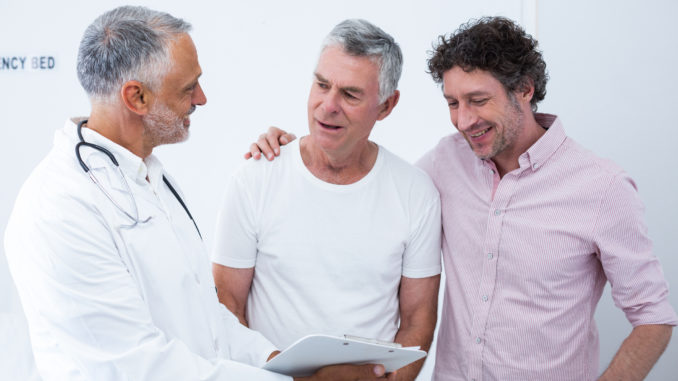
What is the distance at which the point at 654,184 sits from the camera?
2.22 m

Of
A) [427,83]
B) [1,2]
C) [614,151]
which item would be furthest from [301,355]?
[1,2]

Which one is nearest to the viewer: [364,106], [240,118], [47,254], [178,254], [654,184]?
[47,254]

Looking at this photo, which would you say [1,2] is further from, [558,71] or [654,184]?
[654,184]

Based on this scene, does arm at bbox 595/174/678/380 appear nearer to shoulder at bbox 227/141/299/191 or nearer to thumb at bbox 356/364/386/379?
thumb at bbox 356/364/386/379

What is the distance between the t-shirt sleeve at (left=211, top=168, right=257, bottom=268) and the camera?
163 cm

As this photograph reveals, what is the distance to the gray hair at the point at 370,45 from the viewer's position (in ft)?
5.22

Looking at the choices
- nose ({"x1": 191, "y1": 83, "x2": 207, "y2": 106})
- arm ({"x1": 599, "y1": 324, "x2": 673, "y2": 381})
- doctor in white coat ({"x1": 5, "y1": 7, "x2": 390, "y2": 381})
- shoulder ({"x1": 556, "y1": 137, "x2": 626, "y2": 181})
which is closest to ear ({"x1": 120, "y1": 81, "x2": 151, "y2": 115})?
doctor in white coat ({"x1": 5, "y1": 7, "x2": 390, "y2": 381})

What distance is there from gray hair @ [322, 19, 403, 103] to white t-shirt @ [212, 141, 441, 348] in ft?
0.87

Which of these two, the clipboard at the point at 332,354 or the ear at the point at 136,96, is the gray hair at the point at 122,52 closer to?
the ear at the point at 136,96

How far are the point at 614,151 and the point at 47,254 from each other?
6.10 feet

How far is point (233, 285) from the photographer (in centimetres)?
166

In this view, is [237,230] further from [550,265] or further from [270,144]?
[550,265]

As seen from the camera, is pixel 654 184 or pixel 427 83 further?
pixel 427 83

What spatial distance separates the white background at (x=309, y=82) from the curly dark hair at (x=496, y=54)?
2.15 ft
